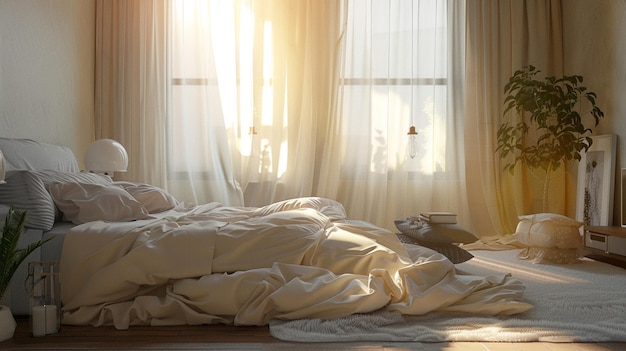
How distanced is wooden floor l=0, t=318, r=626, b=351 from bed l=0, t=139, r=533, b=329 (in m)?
0.08

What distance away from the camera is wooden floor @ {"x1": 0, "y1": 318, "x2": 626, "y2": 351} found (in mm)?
2645

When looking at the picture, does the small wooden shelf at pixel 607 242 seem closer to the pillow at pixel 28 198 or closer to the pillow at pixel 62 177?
the pillow at pixel 62 177

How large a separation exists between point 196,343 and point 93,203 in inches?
47.3

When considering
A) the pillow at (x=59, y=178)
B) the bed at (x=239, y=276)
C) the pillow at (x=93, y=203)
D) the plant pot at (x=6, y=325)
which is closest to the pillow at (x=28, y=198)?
the bed at (x=239, y=276)

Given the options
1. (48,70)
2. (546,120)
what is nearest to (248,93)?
(48,70)

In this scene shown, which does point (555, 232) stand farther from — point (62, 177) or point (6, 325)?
point (6, 325)

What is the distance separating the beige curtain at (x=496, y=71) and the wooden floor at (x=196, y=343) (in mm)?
4077

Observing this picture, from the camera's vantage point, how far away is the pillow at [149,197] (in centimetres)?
419

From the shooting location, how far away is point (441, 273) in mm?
3191

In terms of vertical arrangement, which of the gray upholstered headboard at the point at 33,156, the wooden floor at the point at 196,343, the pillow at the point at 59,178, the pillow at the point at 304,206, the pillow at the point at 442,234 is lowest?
the wooden floor at the point at 196,343

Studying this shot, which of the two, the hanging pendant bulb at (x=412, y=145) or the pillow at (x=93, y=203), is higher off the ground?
the hanging pendant bulb at (x=412, y=145)

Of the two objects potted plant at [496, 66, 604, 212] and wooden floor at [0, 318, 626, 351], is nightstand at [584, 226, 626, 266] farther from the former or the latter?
wooden floor at [0, 318, 626, 351]


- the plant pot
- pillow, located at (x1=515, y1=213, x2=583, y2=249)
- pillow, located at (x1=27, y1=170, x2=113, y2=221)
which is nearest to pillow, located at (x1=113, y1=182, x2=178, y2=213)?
pillow, located at (x1=27, y1=170, x2=113, y2=221)

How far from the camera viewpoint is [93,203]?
3.55 meters
